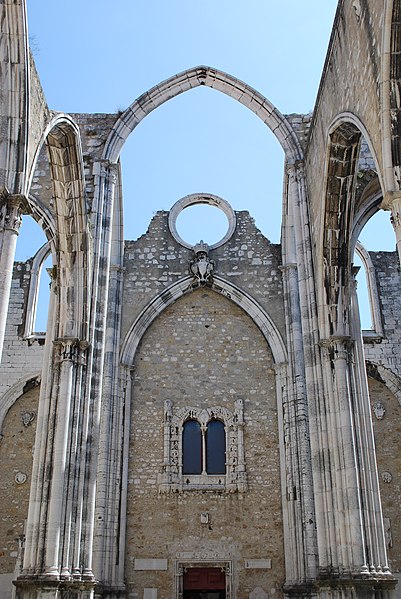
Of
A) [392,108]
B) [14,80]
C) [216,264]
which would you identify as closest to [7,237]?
[14,80]

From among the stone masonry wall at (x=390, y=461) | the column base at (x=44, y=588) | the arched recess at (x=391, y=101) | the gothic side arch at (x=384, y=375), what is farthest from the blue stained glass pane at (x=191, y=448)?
the arched recess at (x=391, y=101)

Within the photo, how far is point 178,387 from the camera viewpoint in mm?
13258

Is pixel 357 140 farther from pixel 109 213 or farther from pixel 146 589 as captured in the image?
pixel 146 589

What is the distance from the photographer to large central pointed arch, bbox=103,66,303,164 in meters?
11.6

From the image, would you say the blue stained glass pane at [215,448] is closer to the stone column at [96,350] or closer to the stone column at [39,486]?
the stone column at [96,350]

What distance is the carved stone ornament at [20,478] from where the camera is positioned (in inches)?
510

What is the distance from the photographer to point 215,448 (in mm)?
12898

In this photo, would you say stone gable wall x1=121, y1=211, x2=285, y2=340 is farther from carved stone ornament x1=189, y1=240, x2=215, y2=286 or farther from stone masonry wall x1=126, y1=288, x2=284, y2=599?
stone masonry wall x1=126, y1=288, x2=284, y2=599

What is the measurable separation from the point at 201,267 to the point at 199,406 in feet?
9.45

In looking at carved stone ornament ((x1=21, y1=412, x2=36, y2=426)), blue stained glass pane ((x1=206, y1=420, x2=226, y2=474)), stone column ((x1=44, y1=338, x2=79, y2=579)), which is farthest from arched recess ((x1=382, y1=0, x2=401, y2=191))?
carved stone ornament ((x1=21, y1=412, x2=36, y2=426))

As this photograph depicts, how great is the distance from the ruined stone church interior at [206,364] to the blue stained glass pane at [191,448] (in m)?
0.04

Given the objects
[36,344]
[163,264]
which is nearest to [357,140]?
[163,264]

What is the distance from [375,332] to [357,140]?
6099mm

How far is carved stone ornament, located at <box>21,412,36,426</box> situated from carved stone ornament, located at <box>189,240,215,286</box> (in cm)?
425
